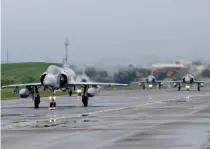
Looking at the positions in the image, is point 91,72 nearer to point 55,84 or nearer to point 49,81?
point 55,84

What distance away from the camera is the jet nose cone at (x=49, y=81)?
4191 centimetres

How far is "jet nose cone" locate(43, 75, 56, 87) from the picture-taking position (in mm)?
41906

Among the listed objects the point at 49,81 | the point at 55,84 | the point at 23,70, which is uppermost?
the point at 23,70

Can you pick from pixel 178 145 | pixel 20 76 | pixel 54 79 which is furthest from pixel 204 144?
pixel 20 76

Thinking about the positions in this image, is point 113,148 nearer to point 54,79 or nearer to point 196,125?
point 196,125

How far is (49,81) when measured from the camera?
137 feet

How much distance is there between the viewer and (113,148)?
1580 centimetres

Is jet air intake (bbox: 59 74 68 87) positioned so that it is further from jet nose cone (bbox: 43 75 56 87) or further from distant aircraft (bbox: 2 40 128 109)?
jet nose cone (bbox: 43 75 56 87)

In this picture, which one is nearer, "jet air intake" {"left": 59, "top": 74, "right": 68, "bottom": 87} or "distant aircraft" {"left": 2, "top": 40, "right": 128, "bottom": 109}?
"distant aircraft" {"left": 2, "top": 40, "right": 128, "bottom": 109}

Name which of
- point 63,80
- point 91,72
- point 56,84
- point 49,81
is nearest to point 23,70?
point 91,72

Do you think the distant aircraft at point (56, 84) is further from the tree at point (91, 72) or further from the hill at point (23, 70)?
the hill at point (23, 70)

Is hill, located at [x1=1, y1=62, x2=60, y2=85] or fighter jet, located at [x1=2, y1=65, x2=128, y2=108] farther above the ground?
hill, located at [x1=1, y1=62, x2=60, y2=85]

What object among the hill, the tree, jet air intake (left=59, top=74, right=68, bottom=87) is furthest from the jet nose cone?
the hill

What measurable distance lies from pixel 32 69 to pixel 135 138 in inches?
4985
